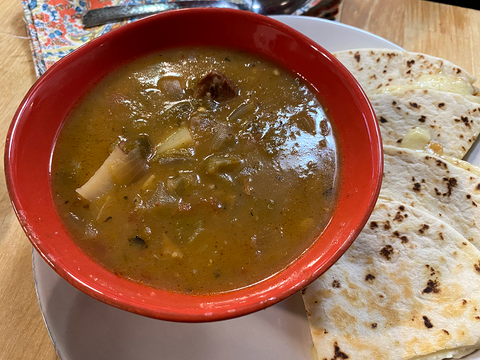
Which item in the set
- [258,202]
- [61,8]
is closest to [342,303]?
[258,202]

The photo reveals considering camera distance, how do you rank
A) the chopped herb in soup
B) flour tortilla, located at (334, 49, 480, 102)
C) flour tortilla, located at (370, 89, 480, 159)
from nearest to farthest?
1. the chopped herb in soup
2. flour tortilla, located at (370, 89, 480, 159)
3. flour tortilla, located at (334, 49, 480, 102)

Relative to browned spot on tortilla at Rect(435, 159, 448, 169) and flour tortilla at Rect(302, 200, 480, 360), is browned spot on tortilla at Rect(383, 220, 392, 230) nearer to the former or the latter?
flour tortilla at Rect(302, 200, 480, 360)

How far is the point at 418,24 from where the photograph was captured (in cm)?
345

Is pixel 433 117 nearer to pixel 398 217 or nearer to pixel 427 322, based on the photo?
pixel 398 217

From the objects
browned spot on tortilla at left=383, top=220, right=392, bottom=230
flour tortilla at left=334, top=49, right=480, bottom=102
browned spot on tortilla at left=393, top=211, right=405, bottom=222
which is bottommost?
browned spot on tortilla at left=383, top=220, right=392, bottom=230

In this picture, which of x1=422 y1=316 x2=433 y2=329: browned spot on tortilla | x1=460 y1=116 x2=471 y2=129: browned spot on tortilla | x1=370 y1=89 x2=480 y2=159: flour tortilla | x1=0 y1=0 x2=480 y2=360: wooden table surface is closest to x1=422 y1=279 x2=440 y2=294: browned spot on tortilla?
x1=422 y1=316 x2=433 y2=329: browned spot on tortilla

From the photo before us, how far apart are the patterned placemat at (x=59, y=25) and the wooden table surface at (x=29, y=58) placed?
0.17m

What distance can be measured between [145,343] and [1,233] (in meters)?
1.28

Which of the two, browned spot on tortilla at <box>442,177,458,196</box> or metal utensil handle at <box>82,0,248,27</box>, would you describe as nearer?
browned spot on tortilla at <box>442,177,458,196</box>

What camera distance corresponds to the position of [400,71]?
2809mm

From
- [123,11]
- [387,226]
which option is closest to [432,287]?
[387,226]

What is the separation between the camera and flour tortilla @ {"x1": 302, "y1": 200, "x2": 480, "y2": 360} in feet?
6.44

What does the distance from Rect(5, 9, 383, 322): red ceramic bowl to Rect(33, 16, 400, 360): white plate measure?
0.30 m

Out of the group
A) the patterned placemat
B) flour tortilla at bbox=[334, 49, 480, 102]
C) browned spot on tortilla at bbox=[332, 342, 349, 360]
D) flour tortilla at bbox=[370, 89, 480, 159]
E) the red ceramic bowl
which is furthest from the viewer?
the patterned placemat
